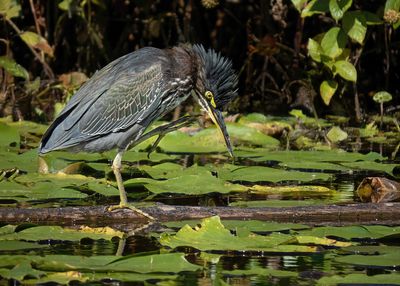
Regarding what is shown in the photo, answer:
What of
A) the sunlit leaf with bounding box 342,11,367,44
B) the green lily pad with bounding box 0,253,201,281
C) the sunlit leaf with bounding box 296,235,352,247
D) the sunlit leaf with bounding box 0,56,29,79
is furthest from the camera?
the sunlit leaf with bounding box 0,56,29,79

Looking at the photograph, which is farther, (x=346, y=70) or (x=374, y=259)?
(x=346, y=70)

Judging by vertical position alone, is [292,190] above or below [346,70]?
below

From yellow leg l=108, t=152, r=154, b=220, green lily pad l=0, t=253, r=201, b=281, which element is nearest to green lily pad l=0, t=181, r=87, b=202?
yellow leg l=108, t=152, r=154, b=220

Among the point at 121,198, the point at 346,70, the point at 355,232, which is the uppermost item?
the point at 346,70

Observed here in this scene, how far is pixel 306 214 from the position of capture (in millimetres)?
5234

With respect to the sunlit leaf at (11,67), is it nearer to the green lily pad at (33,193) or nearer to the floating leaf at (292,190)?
the green lily pad at (33,193)

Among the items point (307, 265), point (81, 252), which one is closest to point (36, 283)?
point (81, 252)

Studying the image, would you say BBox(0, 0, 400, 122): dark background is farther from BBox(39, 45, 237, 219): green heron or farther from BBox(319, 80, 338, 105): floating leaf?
BBox(39, 45, 237, 219): green heron

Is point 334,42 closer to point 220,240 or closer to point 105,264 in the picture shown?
point 220,240

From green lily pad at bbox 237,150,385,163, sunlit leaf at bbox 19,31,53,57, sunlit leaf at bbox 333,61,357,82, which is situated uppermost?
sunlit leaf at bbox 19,31,53,57

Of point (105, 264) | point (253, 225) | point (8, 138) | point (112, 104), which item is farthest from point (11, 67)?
point (105, 264)

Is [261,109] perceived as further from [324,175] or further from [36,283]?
[36,283]

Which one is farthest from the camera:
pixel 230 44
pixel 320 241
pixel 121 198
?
pixel 230 44

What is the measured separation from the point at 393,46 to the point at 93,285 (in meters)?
6.87
